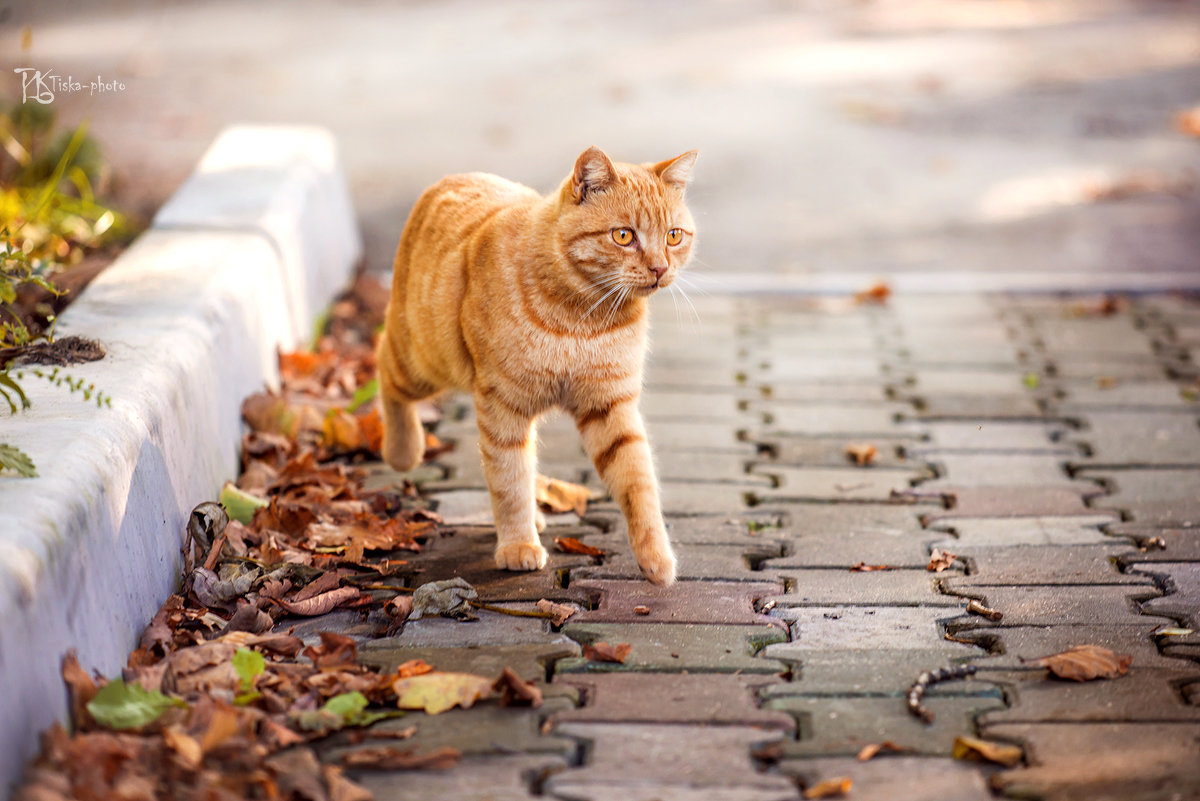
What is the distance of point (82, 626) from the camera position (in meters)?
2.40

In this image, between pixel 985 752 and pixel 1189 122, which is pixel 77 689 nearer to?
pixel 985 752

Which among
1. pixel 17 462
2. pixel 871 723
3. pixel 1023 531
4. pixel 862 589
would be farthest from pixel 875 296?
pixel 17 462

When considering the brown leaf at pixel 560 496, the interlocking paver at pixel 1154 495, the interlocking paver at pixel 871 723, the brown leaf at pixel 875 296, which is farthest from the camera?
the brown leaf at pixel 875 296

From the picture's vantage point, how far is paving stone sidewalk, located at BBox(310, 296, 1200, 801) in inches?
94.6

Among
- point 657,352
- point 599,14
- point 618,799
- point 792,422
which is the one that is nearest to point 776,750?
point 618,799

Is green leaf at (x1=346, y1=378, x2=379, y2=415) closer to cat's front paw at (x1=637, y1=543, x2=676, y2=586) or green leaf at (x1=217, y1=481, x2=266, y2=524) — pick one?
green leaf at (x1=217, y1=481, x2=266, y2=524)

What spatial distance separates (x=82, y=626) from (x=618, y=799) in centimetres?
115

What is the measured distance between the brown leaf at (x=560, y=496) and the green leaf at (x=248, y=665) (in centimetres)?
130

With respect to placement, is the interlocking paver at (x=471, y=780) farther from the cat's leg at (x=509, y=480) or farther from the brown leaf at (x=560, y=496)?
the brown leaf at (x=560, y=496)

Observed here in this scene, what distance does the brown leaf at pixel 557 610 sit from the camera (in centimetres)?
298

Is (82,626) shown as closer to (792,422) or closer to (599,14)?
(792,422)

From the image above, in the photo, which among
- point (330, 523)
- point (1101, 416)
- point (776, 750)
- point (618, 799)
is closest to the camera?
point (618, 799)

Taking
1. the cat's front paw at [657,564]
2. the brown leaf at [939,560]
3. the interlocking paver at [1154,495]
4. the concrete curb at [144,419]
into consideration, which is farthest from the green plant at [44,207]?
the interlocking paver at [1154,495]

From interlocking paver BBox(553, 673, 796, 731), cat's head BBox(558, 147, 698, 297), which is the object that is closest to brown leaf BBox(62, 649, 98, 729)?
interlocking paver BBox(553, 673, 796, 731)
